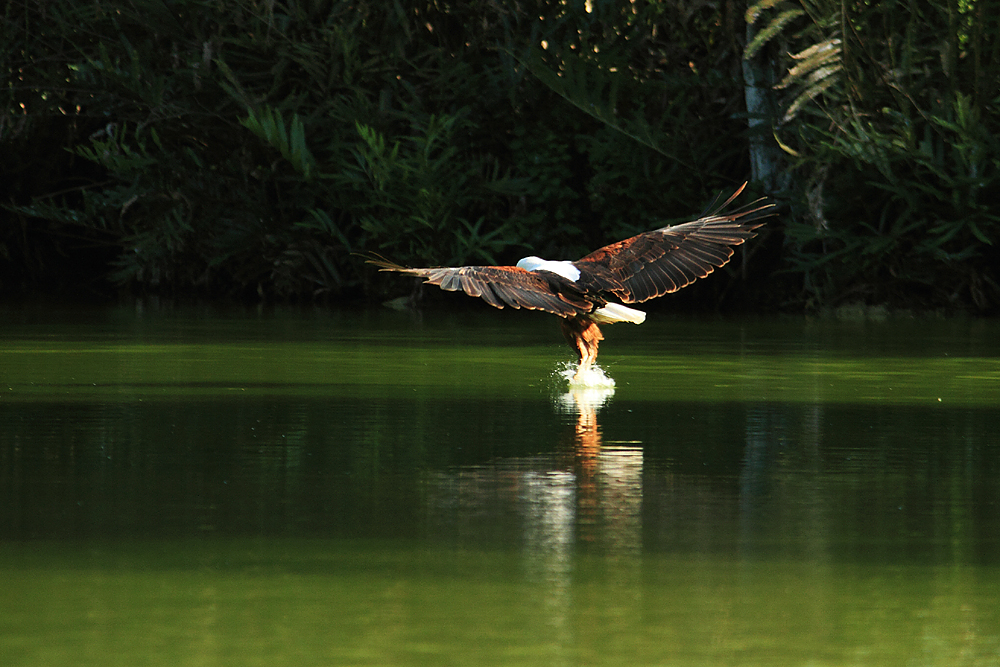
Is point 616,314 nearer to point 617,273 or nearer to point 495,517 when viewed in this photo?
point 617,273

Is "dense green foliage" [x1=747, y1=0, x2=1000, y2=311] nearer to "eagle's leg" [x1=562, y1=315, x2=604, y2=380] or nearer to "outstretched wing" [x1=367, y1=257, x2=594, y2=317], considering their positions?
"eagle's leg" [x1=562, y1=315, x2=604, y2=380]

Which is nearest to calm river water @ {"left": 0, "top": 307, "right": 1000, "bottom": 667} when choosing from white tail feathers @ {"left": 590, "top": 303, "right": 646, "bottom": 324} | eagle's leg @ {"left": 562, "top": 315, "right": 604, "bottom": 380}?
eagle's leg @ {"left": 562, "top": 315, "right": 604, "bottom": 380}

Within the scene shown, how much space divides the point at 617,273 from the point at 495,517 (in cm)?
699

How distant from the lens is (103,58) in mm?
27328

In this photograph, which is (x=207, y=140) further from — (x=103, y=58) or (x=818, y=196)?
(x=818, y=196)

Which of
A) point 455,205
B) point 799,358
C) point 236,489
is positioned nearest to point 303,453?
point 236,489

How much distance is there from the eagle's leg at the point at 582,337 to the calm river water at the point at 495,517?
0.29m

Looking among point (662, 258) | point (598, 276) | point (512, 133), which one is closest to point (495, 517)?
point (598, 276)

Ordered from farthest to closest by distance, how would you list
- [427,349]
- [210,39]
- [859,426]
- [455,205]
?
1. [210,39]
2. [455,205]
3. [427,349]
4. [859,426]

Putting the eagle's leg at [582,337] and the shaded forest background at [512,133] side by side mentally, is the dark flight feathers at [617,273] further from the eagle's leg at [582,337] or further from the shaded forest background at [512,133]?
the shaded forest background at [512,133]

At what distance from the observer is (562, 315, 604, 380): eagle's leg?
13.3 m

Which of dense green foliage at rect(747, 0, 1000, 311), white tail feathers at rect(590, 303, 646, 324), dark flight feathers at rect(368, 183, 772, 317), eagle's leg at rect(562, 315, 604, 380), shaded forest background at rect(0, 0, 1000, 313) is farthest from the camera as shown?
shaded forest background at rect(0, 0, 1000, 313)

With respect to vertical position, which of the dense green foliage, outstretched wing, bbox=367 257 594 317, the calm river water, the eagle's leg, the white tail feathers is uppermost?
the dense green foliage

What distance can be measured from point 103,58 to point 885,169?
1179 cm
